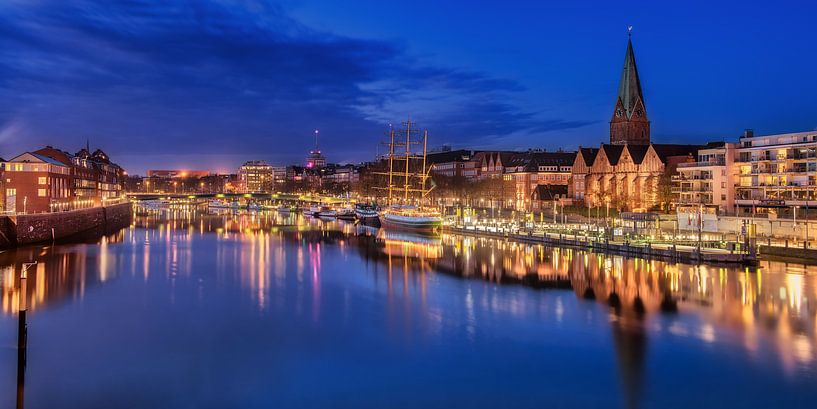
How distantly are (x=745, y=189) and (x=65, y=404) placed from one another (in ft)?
195

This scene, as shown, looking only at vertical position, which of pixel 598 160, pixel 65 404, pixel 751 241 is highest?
pixel 598 160

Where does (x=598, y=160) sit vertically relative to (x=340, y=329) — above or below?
above

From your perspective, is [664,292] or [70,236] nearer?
[664,292]

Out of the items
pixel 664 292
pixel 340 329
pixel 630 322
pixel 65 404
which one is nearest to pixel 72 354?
pixel 65 404

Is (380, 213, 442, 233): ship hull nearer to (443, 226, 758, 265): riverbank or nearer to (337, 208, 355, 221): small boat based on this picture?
(443, 226, 758, 265): riverbank

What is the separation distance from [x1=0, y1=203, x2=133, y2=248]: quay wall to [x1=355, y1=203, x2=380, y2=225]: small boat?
32851 millimetres

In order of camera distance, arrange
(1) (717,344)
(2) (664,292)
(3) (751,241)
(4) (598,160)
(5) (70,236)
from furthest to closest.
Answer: (4) (598,160) < (5) (70,236) < (3) (751,241) < (2) (664,292) < (1) (717,344)

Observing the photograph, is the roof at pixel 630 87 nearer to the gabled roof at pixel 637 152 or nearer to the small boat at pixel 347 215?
the gabled roof at pixel 637 152

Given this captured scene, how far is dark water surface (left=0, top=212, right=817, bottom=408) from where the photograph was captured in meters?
18.4

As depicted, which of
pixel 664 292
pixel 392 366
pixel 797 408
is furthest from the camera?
pixel 664 292

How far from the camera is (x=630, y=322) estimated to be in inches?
1041

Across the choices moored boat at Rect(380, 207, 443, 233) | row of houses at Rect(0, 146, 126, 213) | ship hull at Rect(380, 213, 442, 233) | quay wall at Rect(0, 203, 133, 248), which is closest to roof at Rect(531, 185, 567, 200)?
moored boat at Rect(380, 207, 443, 233)

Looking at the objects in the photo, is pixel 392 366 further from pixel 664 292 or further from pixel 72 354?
pixel 664 292

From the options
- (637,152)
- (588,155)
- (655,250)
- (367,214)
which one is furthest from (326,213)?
(655,250)
